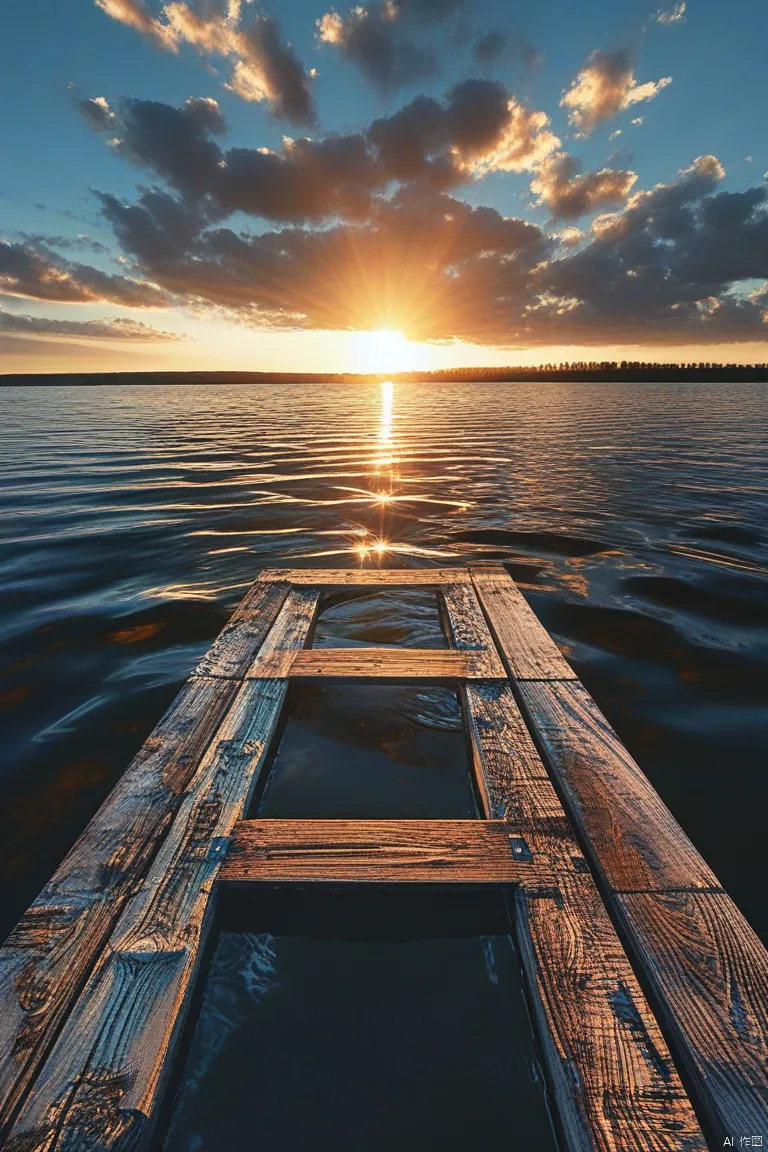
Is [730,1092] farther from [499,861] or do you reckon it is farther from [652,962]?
[499,861]

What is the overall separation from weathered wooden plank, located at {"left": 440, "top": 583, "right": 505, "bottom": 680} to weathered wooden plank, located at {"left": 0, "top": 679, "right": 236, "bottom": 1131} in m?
1.71

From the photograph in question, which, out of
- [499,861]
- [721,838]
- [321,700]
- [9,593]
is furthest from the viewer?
[9,593]

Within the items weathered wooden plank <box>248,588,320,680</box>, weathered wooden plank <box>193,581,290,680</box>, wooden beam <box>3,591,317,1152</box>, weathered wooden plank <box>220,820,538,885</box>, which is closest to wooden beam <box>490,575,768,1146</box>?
weathered wooden plank <box>220,820,538,885</box>

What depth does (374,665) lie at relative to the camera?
Answer: 11.1 feet

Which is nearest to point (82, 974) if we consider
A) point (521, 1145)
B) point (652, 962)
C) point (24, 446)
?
point (521, 1145)

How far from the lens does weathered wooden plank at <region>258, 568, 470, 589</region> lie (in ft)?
16.1

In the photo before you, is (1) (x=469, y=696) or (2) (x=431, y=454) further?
(2) (x=431, y=454)

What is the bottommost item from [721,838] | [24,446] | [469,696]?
[24,446]

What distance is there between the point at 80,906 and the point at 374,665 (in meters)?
1.93

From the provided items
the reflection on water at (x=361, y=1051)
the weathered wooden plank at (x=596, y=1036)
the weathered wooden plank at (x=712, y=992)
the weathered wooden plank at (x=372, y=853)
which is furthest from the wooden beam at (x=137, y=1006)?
the weathered wooden plank at (x=712, y=992)

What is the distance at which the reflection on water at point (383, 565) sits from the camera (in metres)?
2.93

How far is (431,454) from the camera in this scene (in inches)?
645

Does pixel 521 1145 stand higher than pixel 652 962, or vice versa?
pixel 652 962

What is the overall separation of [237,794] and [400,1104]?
1138 millimetres
